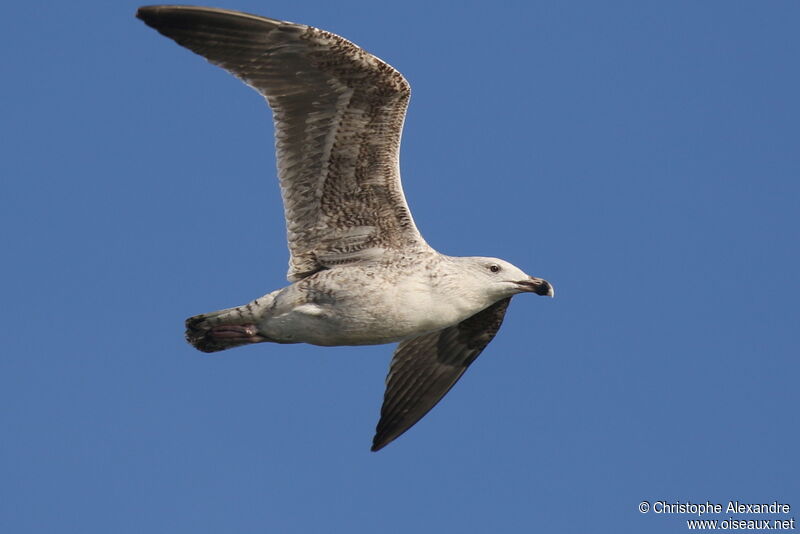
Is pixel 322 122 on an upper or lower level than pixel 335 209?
upper

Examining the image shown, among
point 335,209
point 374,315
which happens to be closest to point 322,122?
point 335,209

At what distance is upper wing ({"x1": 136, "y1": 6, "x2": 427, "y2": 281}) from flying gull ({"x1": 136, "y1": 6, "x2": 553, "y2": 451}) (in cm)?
1

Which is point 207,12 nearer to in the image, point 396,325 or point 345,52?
point 345,52

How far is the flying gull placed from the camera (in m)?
15.7

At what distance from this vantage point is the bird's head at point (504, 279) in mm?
16750

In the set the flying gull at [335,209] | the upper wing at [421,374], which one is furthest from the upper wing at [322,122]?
the upper wing at [421,374]

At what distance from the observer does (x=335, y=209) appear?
1677 centimetres

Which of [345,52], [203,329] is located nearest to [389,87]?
[345,52]

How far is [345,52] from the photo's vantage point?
15.5 metres

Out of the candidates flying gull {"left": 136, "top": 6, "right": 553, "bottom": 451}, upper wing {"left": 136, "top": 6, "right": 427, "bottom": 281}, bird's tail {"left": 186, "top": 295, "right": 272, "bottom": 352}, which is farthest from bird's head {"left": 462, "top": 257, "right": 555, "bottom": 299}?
bird's tail {"left": 186, "top": 295, "right": 272, "bottom": 352}

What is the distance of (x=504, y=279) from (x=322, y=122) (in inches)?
109

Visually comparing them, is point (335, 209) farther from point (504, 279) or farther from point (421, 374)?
point (421, 374)

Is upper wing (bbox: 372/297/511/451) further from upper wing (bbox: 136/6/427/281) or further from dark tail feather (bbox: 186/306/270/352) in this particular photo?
dark tail feather (bbox: 186/306/270/352)

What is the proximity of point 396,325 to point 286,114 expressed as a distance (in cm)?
265
